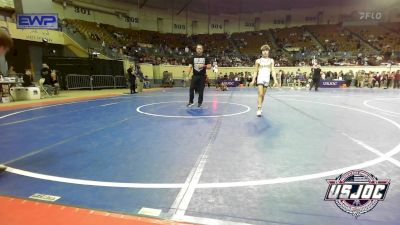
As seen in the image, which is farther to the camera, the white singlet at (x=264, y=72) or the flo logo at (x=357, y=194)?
the white singlet at (x=264, y=72)

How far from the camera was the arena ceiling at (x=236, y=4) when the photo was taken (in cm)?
3612

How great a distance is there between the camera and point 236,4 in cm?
3750

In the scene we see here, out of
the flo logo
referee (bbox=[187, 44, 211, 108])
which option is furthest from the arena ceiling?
the flo logo

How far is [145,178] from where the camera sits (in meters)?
3.12

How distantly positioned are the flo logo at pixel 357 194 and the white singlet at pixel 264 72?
5398 millimetres

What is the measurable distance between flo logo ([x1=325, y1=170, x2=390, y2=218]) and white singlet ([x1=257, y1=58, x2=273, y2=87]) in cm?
540

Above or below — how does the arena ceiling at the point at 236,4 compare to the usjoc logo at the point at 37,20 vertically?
above

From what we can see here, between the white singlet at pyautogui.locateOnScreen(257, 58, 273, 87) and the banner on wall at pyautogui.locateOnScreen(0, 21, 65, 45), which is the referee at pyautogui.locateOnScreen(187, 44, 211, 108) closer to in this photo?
the white singlet at pyautogui.locateOnScreen(257, 58, 273, 87)

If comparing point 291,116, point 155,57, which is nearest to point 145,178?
point 291,116

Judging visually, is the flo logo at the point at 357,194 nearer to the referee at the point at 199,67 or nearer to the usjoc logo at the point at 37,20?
the referee at the point at 199,67

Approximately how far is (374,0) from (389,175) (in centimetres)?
4273

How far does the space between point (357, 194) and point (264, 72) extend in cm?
576

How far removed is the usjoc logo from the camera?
44.9 ft

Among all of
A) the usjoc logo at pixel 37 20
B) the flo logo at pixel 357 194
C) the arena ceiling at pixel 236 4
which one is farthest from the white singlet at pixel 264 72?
the arena ceiling at pixel 236 4
